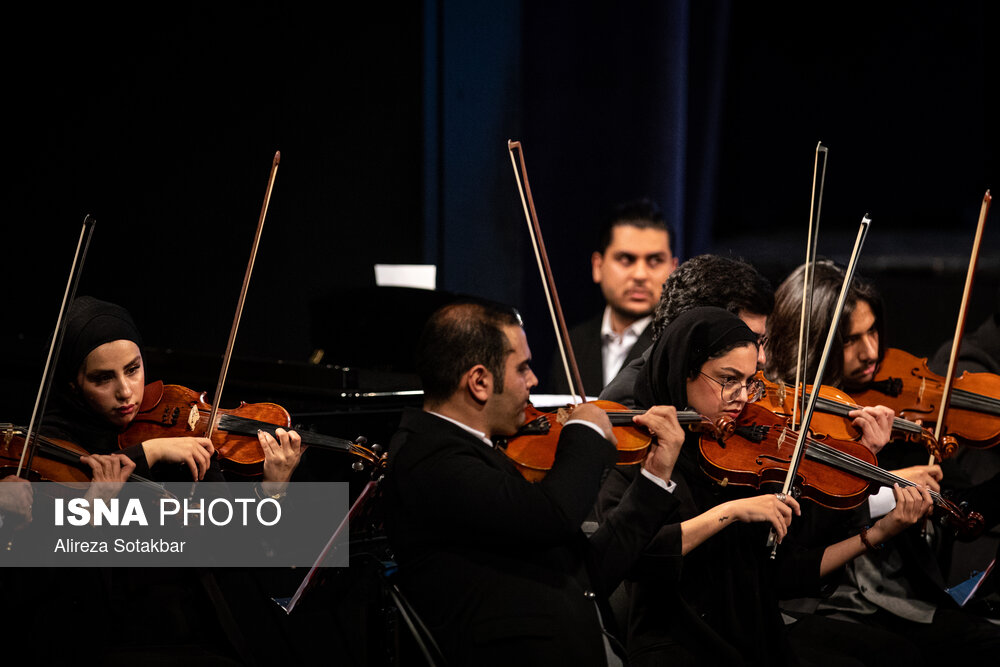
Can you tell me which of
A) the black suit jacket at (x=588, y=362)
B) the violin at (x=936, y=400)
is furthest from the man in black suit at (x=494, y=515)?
the black suit jacket at (x=588, y=362)

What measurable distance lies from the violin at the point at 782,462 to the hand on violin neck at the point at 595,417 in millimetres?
401

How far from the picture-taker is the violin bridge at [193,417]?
8.21 feet

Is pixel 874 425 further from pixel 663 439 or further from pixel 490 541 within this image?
pixel 490 541

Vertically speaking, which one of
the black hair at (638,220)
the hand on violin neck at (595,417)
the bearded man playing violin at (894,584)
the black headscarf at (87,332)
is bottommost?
the bearded man playing violin at (894,584)

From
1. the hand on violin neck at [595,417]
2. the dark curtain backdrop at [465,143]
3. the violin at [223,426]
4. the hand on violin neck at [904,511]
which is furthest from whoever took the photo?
the dark curtain backdrop at [465,143]

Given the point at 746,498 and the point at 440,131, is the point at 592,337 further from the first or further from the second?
the point at 440,131

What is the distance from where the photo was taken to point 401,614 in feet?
7.33

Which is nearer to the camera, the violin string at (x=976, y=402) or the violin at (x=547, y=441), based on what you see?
the violin at (x=547, y=441)

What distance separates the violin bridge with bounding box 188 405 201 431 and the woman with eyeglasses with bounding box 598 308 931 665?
0.91 m

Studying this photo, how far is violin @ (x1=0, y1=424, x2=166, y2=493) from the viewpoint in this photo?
227 centimetres

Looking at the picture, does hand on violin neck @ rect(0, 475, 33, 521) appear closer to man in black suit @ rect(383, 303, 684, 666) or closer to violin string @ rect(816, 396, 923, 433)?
man in black suit @ rect(383, 303, 684, 666)

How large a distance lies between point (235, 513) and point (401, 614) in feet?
1.71

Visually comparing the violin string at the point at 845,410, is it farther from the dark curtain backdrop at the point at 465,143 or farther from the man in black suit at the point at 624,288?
the dark curtain backdrop at the point at 465,143

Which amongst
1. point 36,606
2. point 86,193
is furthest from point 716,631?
point 86,193
